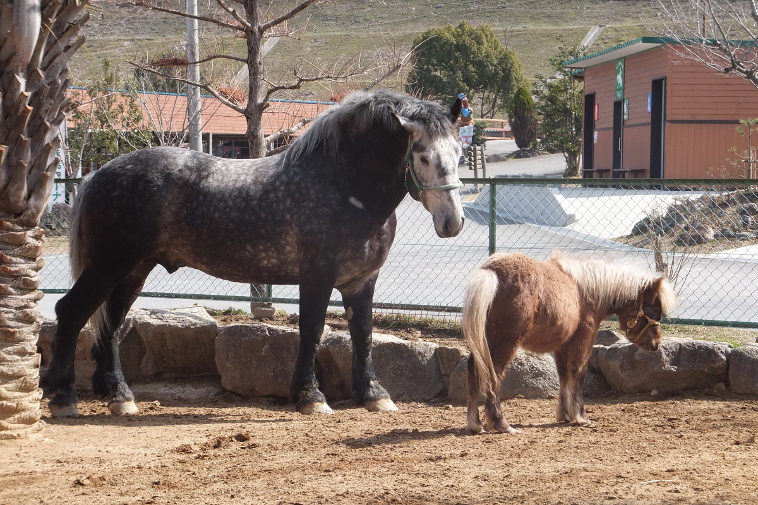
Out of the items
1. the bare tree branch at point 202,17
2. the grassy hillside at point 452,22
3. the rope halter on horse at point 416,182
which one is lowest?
the rope halter on horse at point 416,182

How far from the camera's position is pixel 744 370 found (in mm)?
5906

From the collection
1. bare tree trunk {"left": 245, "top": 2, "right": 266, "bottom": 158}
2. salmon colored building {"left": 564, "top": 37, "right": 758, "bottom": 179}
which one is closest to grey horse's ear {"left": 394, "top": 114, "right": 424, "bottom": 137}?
bare tree trunk {"left": 245, "top": 2, "right": 266, "bottom": 158}

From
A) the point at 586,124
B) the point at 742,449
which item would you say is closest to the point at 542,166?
the point at 586,124

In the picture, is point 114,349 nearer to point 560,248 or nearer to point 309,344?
point 309,344

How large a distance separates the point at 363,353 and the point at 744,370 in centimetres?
283

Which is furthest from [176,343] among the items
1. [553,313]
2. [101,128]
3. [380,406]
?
[101,128]

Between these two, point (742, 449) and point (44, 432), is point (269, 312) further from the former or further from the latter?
point (742, 449)

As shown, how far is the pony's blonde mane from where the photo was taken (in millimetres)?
5383

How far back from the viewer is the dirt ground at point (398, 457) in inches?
143

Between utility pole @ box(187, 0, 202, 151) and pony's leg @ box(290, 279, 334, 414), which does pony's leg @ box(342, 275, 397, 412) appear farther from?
utility pole @ box(187, 0, 202, 151)

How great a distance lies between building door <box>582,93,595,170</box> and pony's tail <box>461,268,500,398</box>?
26.5 m

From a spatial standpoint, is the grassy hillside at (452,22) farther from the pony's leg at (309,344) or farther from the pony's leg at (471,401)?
the pony's leg at (471,401)

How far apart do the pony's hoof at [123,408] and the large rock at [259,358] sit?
85cm

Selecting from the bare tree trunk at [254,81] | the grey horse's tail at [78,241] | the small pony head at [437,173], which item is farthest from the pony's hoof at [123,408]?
the bare tree trunk at [254,81]
